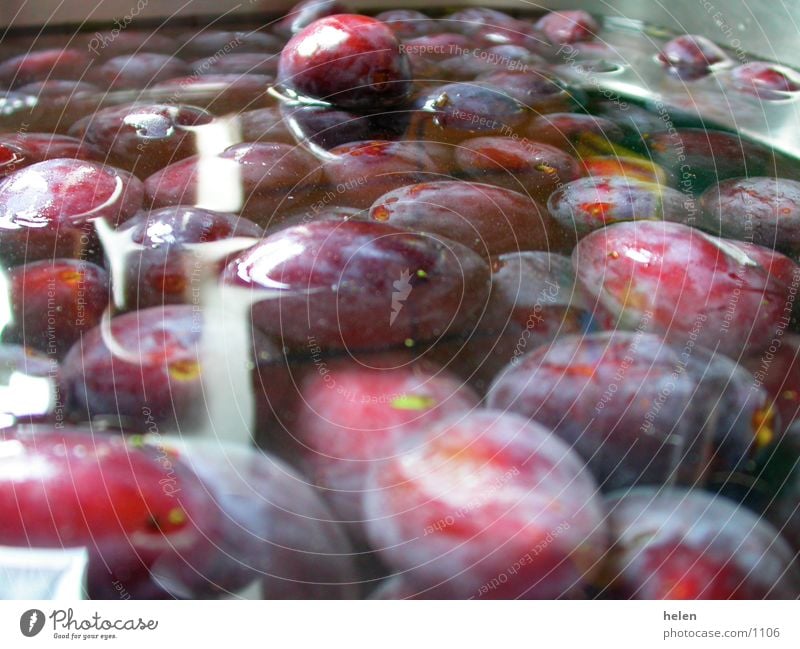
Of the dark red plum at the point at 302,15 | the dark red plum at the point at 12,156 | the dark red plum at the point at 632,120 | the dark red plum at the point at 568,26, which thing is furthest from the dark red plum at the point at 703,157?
the dark red plum at the point at 12,156

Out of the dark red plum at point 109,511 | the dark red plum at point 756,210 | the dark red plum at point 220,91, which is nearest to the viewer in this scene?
the dark red plum at point 109,511

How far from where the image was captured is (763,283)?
→ 0.32 metres

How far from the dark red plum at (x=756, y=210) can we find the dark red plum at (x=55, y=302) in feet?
0.92

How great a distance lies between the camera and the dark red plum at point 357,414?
0.89ft

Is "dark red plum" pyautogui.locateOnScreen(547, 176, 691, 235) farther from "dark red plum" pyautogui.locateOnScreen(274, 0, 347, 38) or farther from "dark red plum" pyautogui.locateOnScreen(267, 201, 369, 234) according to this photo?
"dark red plum" pyautogui.locateOnScreen(274, 0, 347, 38)

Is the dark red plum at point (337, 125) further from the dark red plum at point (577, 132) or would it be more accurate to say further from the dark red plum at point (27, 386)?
the dark red plum at point (27, 386)

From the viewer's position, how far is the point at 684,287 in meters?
0.31

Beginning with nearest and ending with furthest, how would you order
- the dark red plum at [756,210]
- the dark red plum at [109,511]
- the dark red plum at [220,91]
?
the dark red plum at [109,511] → the dark red plum at [756,210] → the dark red plum at [220,91]

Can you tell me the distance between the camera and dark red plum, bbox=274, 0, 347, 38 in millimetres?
469

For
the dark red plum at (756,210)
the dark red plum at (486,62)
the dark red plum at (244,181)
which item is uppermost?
the dark red plum at (486,62)

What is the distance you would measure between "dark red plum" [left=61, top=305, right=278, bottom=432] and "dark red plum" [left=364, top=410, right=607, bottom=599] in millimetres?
79

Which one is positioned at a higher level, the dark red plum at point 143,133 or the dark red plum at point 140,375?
the dark red plum at point 143,133

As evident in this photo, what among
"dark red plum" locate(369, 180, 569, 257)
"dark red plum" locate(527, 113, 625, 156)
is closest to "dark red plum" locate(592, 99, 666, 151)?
"dark red plum" locate(527, 113, 625, 156)

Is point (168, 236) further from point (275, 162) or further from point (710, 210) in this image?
point (710, 210)
